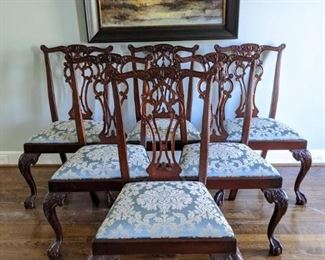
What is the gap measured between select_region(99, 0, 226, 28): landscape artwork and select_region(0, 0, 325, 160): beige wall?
17cm

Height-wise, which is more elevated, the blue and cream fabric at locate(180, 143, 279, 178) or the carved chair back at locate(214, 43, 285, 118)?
the carved chair back at locate(214, 43, 285, 118)

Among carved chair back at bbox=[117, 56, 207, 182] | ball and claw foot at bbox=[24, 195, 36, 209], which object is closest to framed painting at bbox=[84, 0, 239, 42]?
carved chair back at bbox=[117, 56, 207, 182]

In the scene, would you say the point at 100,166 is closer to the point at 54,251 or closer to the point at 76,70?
the point at 54,251

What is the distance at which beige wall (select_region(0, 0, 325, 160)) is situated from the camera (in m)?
2.88

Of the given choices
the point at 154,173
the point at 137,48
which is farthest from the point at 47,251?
the point at 137,48

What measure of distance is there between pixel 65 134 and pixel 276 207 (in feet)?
4.74

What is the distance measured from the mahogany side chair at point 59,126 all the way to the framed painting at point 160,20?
0.52ft

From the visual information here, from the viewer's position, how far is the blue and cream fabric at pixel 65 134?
8.43 ft

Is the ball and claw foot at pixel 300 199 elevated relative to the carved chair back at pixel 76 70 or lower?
lower

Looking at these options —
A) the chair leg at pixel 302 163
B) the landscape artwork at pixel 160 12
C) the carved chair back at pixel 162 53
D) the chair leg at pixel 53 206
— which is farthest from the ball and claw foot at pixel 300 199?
the chair leg at pixel 53 206

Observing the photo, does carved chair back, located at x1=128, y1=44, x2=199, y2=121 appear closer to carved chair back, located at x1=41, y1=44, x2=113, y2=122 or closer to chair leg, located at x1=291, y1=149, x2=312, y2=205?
carved chair back, located at x1=41, y1=44, x2=113, y2=122

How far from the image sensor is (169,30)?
2877mm

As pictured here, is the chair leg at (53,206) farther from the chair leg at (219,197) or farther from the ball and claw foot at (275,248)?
the ball and claw foot at (275,248)

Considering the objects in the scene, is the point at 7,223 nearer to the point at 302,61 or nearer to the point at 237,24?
the point at 237,24
